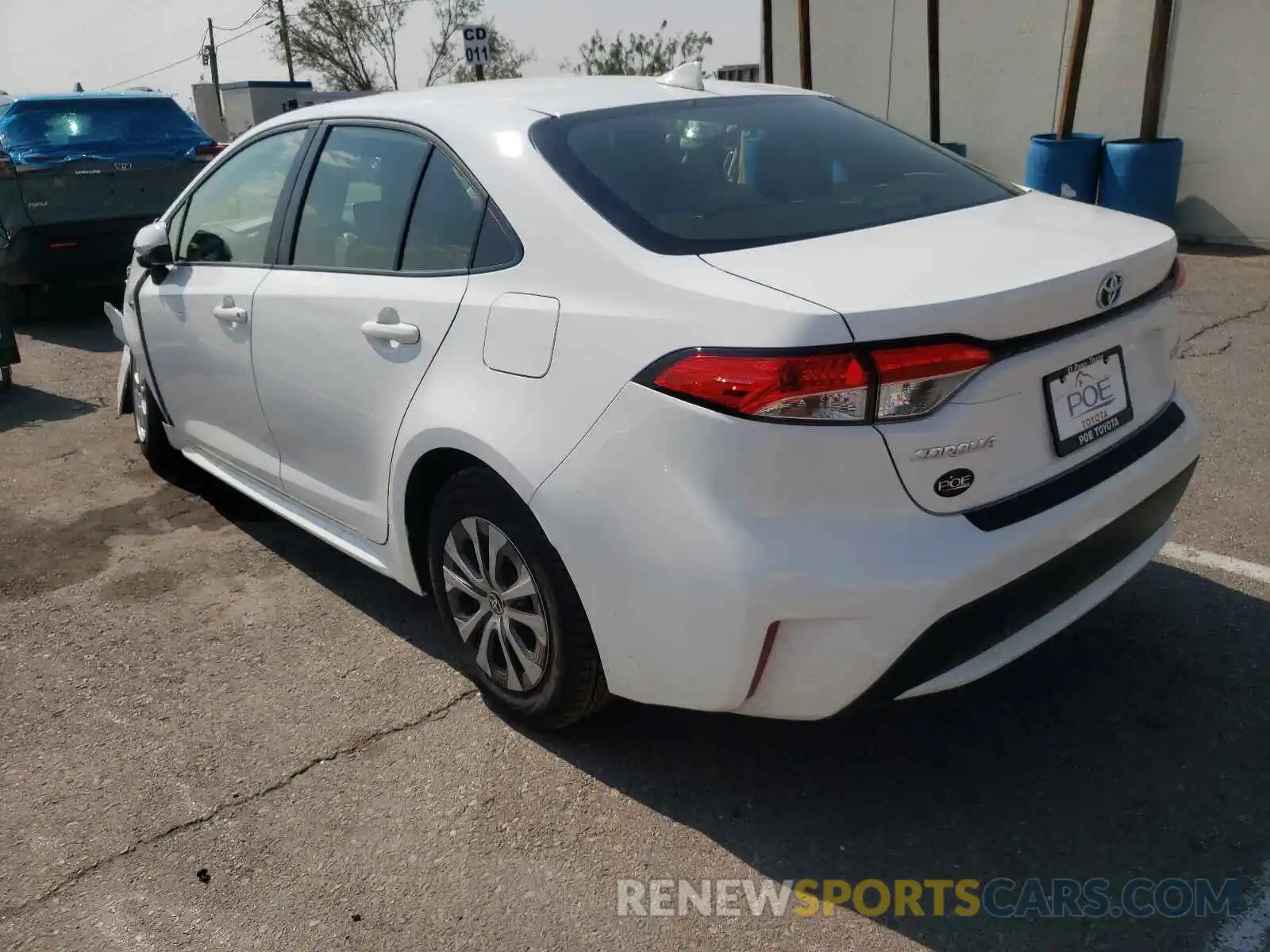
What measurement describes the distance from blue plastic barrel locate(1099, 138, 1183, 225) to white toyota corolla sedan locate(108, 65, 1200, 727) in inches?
269

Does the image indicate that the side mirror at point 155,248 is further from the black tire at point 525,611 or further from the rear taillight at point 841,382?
the rear taillight at point 841,382

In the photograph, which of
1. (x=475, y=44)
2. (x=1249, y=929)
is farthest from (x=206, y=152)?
(x=1249, y=929)

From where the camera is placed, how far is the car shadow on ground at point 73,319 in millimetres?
8445

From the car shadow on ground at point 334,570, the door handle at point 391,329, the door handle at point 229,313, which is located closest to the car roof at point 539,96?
the door handle at point 391,329

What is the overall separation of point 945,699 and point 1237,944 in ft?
3.21

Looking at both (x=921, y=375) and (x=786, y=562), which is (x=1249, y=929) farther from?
(x=921, y=375)

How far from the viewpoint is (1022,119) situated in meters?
11.2

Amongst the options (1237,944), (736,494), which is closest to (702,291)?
(736,494)

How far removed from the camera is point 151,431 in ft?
16.2

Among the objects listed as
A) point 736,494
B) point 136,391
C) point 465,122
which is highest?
point 465,122

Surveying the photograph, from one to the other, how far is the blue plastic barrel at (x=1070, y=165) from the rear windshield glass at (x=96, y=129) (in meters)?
7.31

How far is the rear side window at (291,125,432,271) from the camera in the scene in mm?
3141

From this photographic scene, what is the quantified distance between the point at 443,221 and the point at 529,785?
1.50 meters

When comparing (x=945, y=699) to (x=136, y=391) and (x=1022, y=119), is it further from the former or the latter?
(x=1022, y=119)
